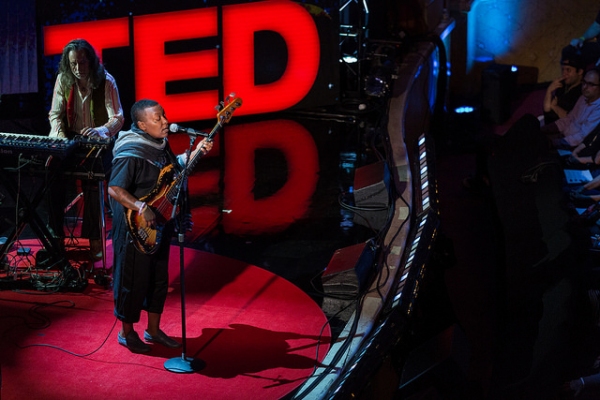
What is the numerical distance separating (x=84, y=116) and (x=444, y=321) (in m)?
3.47

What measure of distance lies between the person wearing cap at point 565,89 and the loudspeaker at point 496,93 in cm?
240

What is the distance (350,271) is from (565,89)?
4.35 meters

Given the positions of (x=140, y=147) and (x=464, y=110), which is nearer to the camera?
(x=140, y=147)

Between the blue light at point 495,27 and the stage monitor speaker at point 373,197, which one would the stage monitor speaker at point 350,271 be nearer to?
the stage monitor speaker at point 373,197

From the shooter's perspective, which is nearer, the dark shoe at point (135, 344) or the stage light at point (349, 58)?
the dark shoe at point (135, 344)

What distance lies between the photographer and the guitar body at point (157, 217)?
5.80 metres

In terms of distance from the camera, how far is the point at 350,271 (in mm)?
6980

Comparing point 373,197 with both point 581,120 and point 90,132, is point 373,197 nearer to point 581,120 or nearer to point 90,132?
point 581,120

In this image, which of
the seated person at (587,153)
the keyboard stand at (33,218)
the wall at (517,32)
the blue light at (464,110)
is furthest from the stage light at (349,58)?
the keyboard stand at (33,218)

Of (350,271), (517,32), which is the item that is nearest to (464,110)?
(517,32)

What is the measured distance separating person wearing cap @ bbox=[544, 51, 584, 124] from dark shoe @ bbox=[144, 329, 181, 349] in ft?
18.1

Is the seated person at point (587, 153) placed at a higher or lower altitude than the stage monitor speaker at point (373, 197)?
higher

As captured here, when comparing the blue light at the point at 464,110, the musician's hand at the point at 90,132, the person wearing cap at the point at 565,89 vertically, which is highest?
the person wearing cap at the point at 565,89

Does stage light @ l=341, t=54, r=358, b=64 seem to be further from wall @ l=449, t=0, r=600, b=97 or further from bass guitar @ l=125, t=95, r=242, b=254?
bass guitar @ l=125, t=95, r=242, b=254
